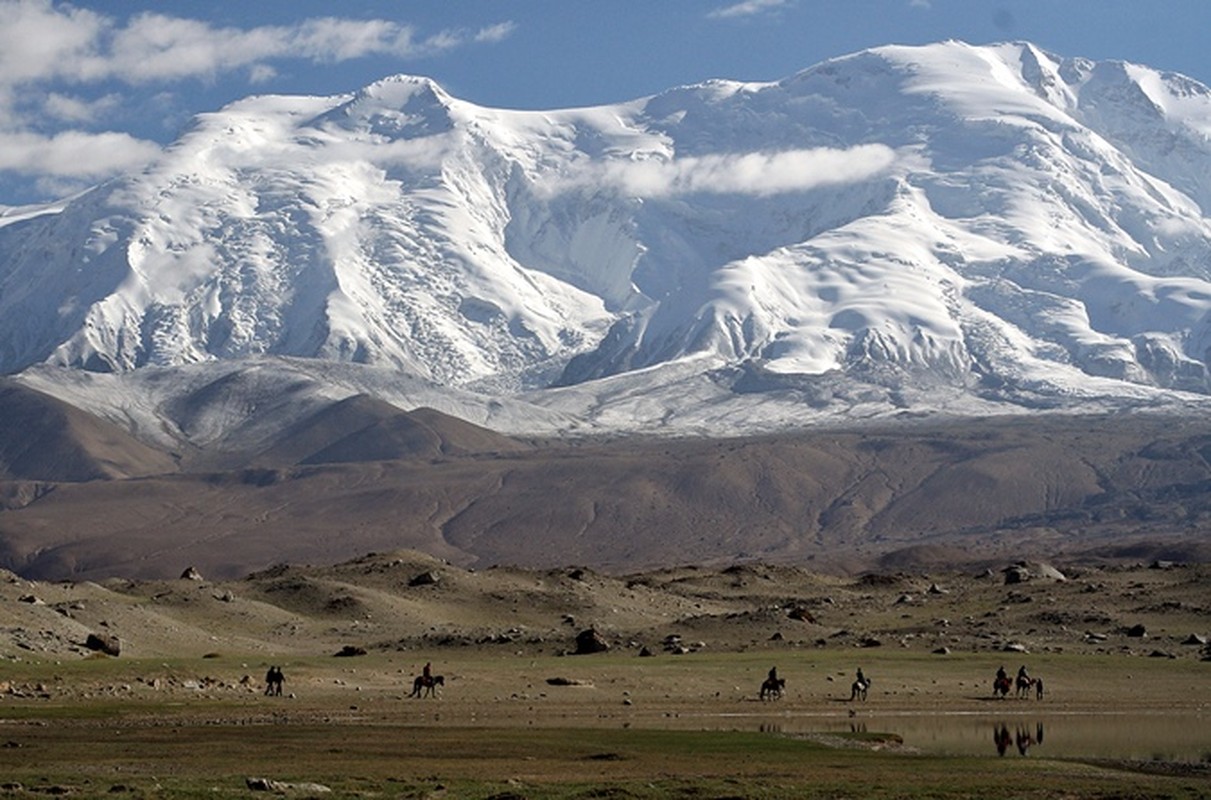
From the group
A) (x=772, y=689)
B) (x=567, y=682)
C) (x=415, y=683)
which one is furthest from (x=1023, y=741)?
(x=415, y=683)

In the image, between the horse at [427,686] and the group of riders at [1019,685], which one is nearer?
the horse at [427,686]

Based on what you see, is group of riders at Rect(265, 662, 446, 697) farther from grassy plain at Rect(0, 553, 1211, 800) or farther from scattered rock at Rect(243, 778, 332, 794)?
scattered rock at Rect(243, 778, 332, 794)

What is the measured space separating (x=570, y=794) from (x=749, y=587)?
267ft

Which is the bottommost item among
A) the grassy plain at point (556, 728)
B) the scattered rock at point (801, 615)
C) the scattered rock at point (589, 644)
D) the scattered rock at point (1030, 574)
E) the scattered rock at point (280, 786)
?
the scattered rock at point (280, 786)

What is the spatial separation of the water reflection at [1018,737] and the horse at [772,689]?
863 centimetres

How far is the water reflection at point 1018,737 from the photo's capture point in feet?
194

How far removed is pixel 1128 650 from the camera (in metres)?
92.7

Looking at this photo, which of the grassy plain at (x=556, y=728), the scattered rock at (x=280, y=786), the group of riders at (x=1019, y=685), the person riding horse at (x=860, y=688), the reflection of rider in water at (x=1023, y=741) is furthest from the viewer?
the group of riders at (x=1019, y=685)

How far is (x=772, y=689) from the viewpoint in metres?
72.7

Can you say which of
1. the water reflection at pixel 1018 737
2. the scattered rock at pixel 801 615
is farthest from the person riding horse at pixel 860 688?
the scattered rock at pixel 801 615

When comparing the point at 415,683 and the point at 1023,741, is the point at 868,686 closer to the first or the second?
the point at 1023,741

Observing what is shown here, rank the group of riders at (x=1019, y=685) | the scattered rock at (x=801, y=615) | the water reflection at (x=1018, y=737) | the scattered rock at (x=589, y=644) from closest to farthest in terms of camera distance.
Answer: the water reflection at (x=1018, y=737)
the group of riders at (x=1019, y=685)
the scattered rock at (x=589, y=644)
the scattered rock at (x=801, y=615)

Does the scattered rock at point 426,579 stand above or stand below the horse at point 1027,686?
above

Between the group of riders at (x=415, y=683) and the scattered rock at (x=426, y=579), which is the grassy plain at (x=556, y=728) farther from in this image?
the scattered rock at (x=426, y=579)
